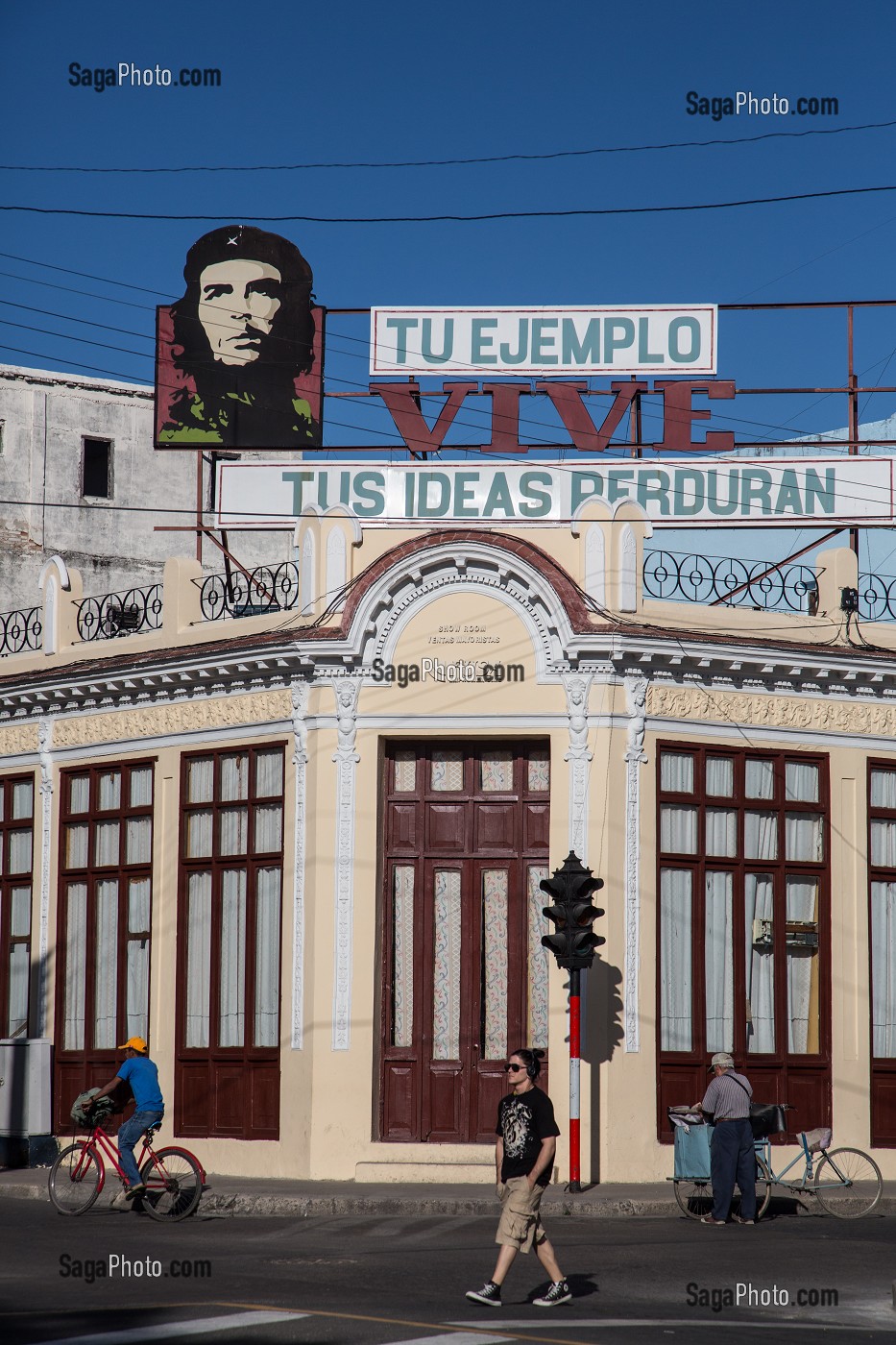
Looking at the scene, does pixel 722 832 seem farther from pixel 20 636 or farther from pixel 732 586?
pixel 20 636

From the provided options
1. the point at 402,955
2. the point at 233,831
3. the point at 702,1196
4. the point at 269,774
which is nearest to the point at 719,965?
the point at 402,955

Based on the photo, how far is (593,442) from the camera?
23016 mm

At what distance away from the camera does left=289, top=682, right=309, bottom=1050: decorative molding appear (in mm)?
19984

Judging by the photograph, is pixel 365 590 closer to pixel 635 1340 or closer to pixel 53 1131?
pixel 53 1131

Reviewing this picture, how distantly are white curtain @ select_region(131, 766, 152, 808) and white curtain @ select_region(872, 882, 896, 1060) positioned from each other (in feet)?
28.9

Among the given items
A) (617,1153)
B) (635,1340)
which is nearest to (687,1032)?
(617,1153)

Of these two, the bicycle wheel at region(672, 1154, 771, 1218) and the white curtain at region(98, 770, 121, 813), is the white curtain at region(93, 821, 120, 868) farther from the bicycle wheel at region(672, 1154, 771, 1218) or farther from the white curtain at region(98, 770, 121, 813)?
the bicycle wheel at region(672, 1154, 771, 1218)

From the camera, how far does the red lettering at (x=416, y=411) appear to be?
76.1ft

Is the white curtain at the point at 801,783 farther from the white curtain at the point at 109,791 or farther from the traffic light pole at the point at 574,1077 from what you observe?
the white curtain at the point at 109,791

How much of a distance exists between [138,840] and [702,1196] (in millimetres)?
8592

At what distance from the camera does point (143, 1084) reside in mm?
16891

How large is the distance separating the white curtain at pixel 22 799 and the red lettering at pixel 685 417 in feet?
30.3

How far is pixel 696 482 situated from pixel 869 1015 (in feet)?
22.4

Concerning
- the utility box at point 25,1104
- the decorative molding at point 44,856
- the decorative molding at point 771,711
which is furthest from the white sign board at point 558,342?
the utility box at point 25,1104
